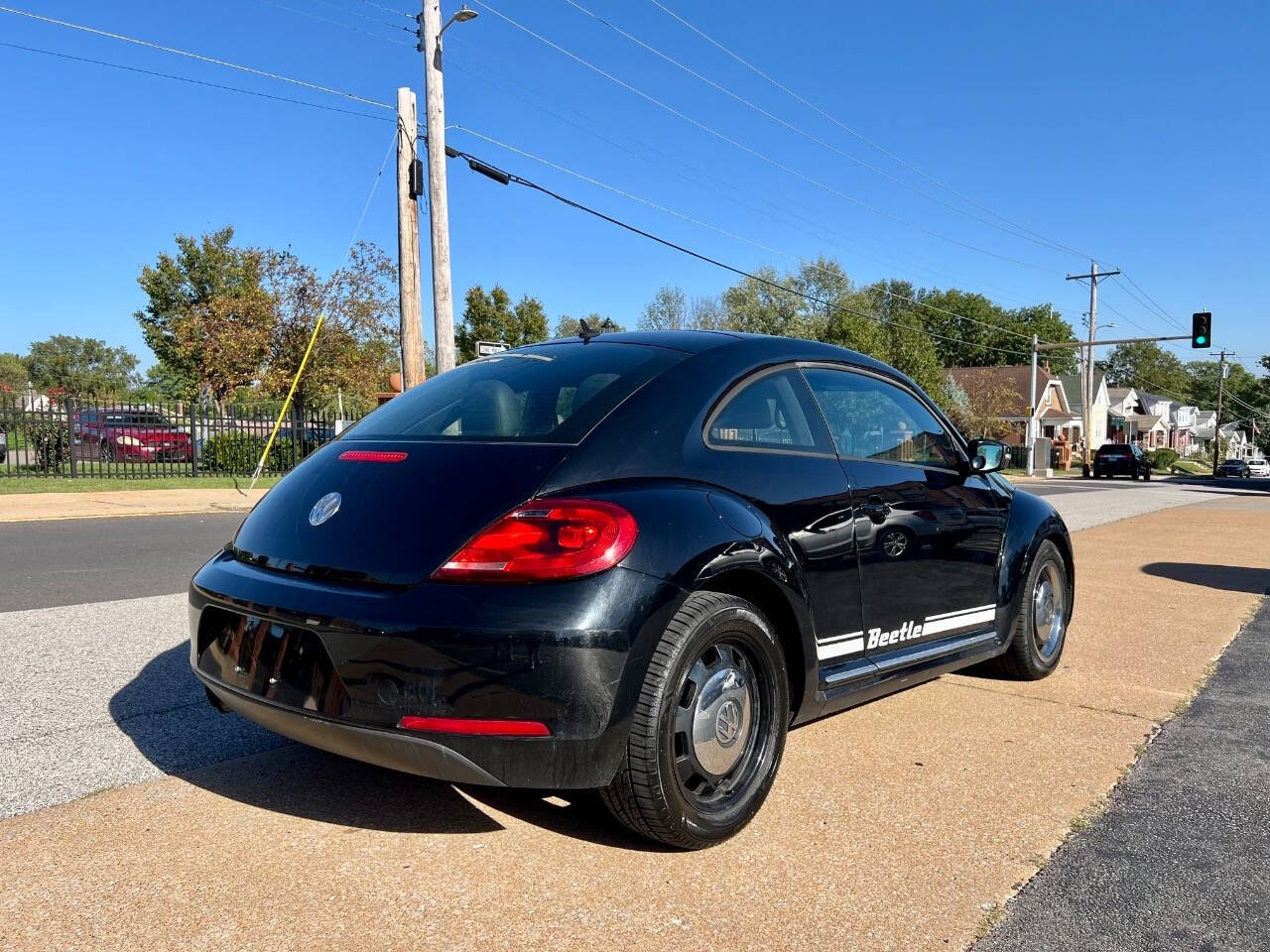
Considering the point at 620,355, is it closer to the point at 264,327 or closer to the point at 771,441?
the point at 771,441

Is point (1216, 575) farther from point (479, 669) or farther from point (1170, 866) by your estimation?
point (479, 669)

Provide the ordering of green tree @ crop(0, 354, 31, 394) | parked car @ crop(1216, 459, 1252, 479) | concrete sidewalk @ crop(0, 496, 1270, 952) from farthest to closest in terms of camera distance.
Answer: green tree @ crop(0, 354, 31, 394), parked car @ crop(1216, 459, 1252, 479), concrete sidewalk @ crop(0, 496, 1270, 952)

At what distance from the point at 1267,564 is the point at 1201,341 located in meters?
24.8

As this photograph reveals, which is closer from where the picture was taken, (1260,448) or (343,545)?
(343,545)

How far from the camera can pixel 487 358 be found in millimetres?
3871

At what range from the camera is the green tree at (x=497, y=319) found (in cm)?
4531

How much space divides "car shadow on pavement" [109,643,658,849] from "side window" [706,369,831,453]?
1250 millimetres

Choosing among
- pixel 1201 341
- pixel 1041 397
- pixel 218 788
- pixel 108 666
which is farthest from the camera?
pixel 1041 397

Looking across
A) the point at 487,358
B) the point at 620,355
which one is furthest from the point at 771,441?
the point at 487,358

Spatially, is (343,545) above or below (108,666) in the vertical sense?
Result: above

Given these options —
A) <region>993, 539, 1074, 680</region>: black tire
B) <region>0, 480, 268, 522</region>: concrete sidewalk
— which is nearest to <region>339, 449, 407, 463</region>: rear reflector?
<region>993, 539, 1074, 680</region>: black tire

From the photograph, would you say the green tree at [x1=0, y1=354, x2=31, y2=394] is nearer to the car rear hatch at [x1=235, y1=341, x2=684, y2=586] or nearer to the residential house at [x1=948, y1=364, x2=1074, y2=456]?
the residential house at [x1=948, y1=364, x2=1074, y2=456]

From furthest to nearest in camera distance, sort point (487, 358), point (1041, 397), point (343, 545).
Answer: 1. point (1041, 397)
2. point (487, 358)
3. point (343, 545)

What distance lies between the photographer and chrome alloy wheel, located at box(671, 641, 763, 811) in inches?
110
